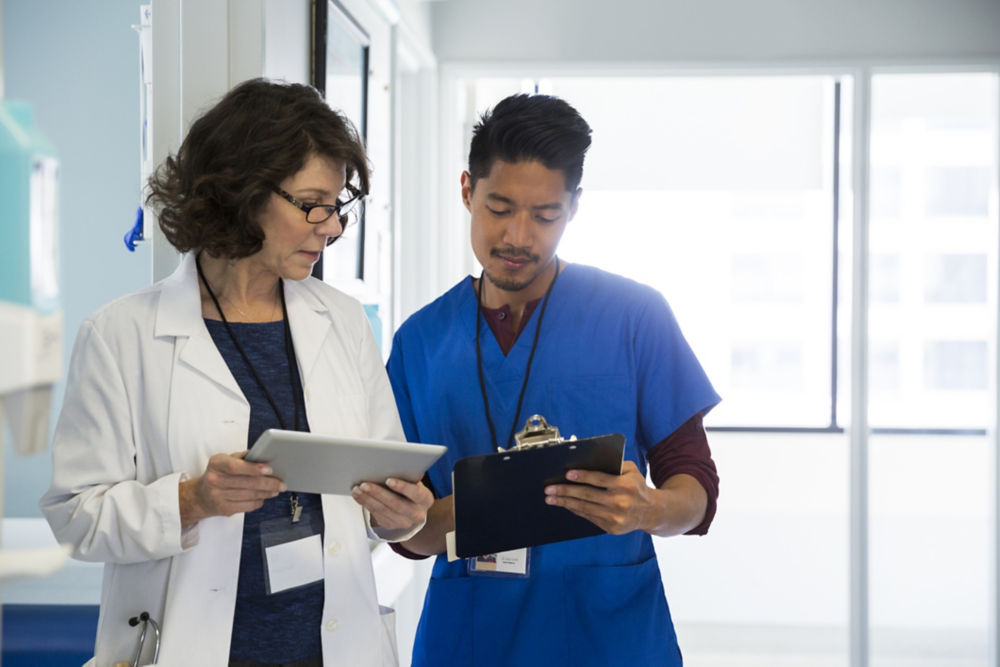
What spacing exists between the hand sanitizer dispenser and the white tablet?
18.1 inches

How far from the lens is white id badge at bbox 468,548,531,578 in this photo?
4.73 ft

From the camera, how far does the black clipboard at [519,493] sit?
3.86 ft

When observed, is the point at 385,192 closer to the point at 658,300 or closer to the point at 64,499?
the point at 658,300

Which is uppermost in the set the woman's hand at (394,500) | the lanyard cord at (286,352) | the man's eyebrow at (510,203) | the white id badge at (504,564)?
the man's eyebrow at (510,203)

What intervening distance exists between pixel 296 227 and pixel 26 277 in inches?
31.6

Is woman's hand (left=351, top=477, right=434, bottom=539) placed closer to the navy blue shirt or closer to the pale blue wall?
the navy blue shirt

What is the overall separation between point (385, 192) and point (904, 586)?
235 cm

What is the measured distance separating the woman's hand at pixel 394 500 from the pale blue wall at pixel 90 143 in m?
1.13

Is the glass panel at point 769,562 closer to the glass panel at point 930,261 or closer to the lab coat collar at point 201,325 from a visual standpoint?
the glass panel at point 930,261

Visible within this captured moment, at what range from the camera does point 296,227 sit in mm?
1284

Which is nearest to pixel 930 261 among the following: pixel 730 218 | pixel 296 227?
pixel 730 218

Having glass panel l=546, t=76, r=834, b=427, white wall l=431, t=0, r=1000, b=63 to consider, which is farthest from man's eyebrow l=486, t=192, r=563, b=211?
glass panel l=546, t=76, r=834, b=427

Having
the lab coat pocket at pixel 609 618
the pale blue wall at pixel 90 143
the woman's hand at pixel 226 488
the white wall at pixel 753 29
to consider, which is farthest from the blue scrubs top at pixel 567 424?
the white wall at pixel 753 29

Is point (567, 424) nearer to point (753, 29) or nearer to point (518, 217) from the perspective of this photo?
point (518, 217)
